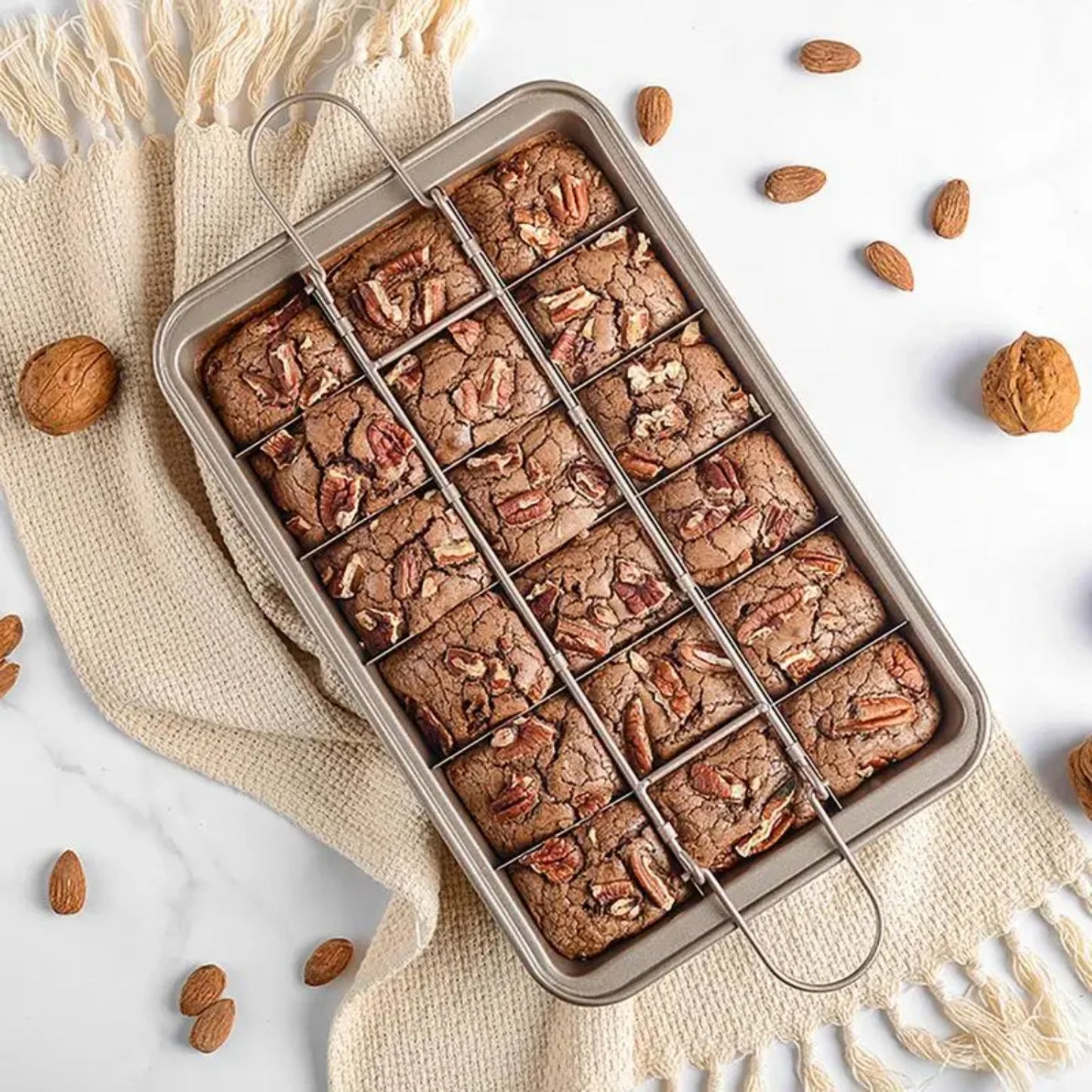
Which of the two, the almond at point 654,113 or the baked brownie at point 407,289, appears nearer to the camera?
the baked brownie at point 407,289

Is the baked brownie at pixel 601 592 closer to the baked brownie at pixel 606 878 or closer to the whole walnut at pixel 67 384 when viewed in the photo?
the baked brownie at pixel 606 878

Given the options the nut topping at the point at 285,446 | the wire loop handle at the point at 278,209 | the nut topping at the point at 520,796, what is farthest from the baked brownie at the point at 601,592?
the wire loop handle at the point at 278,209

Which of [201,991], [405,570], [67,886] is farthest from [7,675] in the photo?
[405,570]

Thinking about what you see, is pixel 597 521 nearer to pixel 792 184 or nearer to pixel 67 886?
pixel 792 184

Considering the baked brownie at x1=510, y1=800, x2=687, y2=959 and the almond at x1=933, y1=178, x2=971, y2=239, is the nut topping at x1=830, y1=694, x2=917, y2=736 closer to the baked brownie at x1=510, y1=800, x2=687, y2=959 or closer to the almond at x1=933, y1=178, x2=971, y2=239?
the baked brownie at x1=510, y1=800, x2=687, y2=959

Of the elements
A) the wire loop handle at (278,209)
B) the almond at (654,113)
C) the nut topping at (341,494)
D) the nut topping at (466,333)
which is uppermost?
the wire loop handle at (278,209)

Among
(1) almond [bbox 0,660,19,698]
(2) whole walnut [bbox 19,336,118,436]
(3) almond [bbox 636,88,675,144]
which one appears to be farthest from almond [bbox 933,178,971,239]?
(1) almond [bbox 0,660,19,698]
